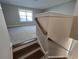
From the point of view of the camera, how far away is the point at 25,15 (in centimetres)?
859

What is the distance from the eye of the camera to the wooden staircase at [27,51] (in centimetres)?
224

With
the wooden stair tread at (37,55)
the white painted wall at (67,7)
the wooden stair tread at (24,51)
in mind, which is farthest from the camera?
the white painted wall at (67,7)

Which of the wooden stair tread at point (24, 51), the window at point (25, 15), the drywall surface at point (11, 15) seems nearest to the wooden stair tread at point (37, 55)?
the wooden stair tread at point (24, 51)

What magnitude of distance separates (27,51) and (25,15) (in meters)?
6.58

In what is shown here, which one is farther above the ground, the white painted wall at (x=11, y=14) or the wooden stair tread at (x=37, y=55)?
the white painted wall at (x=11, y=14)

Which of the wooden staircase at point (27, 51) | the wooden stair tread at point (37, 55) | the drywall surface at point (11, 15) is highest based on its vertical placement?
the drywall surface at point (11, 15)

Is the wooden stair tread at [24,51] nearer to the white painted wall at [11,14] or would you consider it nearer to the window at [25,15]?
the white painted wall at [11,14]

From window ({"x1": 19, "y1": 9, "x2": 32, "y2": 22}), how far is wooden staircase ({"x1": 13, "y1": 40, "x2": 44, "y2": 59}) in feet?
19.4

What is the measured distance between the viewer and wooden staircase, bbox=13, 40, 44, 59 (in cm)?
224

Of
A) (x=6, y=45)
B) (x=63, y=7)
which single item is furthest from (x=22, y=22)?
(x=6, y=45)

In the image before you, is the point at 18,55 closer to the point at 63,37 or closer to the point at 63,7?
the point at 63,37

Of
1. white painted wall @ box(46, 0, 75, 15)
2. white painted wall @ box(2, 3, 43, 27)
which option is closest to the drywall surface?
white painted wall @ box(2, 3, 43, 27)

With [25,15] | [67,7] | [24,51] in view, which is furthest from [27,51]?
[25,15]

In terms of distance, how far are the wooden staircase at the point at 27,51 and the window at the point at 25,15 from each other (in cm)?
591
